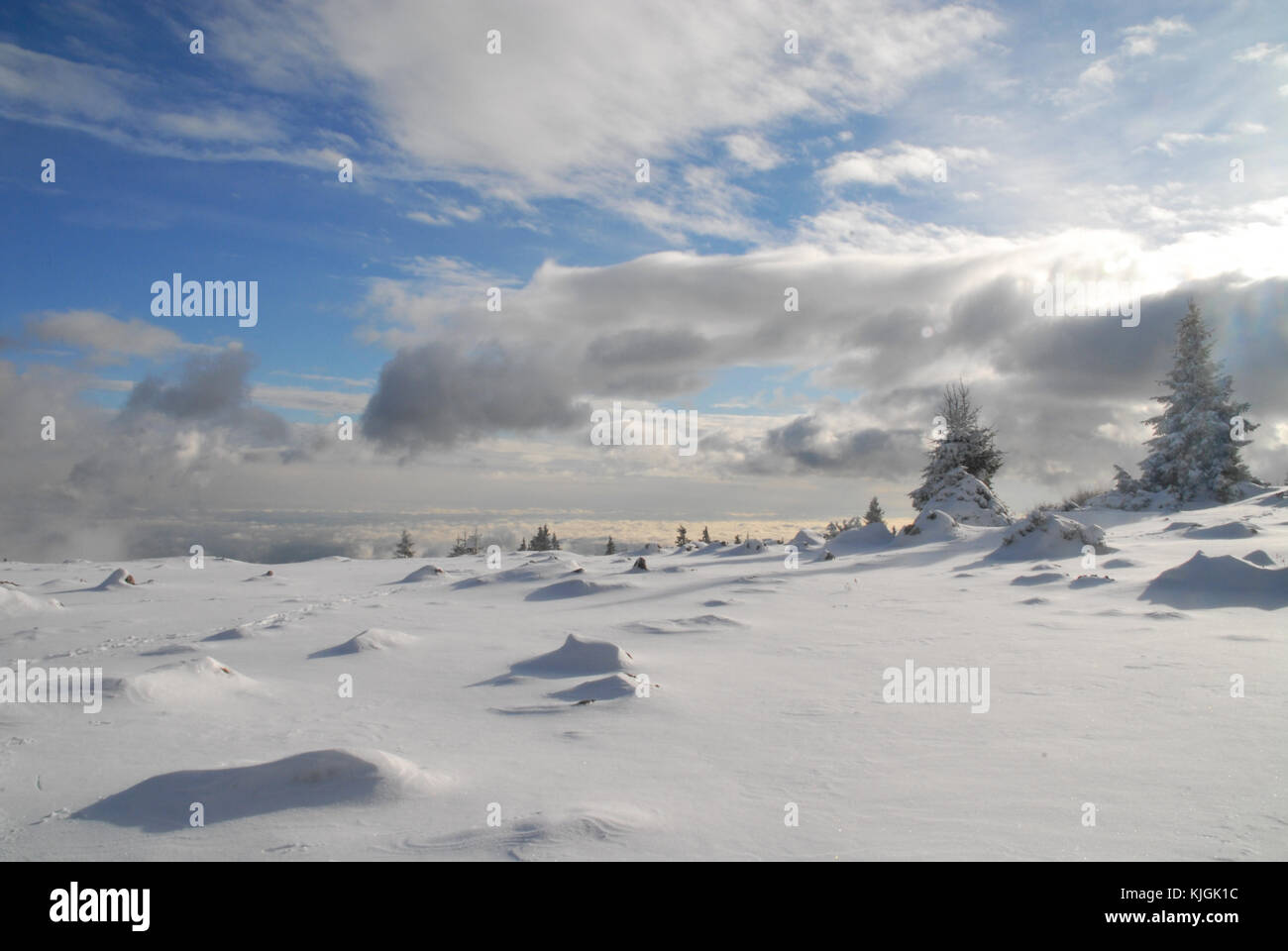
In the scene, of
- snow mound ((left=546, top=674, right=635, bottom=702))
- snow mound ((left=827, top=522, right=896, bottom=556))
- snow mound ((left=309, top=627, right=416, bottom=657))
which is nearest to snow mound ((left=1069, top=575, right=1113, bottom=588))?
snow mound ((left=827, top=522, right=896, bottom=556))

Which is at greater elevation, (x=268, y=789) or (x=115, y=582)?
(x=115, y=582)

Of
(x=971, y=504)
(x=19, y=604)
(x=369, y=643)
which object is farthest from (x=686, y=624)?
(x=971, y=504)

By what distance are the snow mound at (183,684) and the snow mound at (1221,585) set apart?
10.9 m

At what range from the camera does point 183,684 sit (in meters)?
6.53

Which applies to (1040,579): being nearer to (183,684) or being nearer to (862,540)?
(862,540)

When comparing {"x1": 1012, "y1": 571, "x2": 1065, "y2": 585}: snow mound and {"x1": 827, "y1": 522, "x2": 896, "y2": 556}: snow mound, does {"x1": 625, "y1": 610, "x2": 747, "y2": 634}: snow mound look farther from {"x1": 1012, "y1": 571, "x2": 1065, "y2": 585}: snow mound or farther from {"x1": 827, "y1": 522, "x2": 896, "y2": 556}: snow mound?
{"x1": 827, "y1": 522, "x2": 896, "y2": 556}: snow mound

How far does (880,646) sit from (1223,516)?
1470 cm

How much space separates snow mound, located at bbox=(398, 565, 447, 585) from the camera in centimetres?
1630

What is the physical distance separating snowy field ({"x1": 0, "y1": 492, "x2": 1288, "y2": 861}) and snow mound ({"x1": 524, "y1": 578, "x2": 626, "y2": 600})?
160 cm

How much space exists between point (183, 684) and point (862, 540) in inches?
666

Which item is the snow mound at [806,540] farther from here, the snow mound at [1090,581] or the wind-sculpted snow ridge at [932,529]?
the snow mound at [1090,581]

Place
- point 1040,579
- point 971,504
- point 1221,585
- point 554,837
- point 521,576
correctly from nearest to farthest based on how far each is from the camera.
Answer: point 554,837
point 1221,585
point 1040,579
point 521,576
point 971,504
